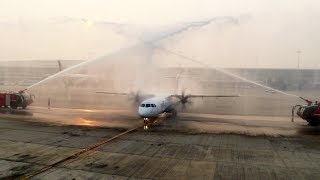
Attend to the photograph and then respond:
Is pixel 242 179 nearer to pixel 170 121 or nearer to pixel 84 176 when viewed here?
pixel 84 176

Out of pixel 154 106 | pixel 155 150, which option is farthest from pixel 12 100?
pixel 155 150

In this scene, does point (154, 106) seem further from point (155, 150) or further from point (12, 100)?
point (12, 100)

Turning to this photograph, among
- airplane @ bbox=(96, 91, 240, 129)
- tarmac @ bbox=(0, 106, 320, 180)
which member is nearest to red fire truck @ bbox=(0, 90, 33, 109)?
tarmac @ bbox=(0, 106, 320, 180)

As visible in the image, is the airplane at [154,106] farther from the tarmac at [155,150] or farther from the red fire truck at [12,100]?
the red fire truck at [12,100]

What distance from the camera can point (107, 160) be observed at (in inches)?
→ 940

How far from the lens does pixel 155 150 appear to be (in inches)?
1075

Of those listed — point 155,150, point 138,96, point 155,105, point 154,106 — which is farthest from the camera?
point 138,96

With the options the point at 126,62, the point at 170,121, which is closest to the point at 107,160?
the point at 170,121

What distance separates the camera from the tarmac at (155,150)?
21.2 metres

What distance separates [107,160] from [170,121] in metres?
22.5

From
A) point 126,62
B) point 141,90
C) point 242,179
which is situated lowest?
point 242,179

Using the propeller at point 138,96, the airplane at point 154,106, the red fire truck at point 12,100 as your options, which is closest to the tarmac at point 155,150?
the airplane at point 154,106

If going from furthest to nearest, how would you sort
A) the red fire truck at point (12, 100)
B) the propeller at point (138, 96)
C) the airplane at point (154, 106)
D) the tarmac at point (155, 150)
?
the red fire truck at point (12, 100)
the propeller at point (138, 96)
the airplane at point (154, 106)
the tarmac at point (155, 150)

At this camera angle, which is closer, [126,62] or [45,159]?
[45,159]
